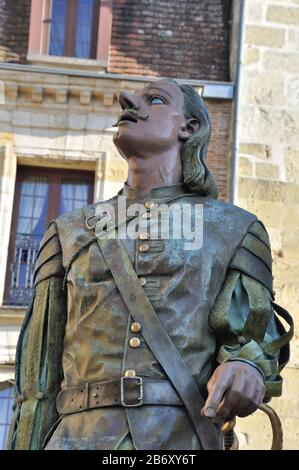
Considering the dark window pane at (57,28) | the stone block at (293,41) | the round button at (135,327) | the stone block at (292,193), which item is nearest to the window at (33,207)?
the dark window pane at (57,28)

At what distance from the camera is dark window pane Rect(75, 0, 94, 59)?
52.4ft

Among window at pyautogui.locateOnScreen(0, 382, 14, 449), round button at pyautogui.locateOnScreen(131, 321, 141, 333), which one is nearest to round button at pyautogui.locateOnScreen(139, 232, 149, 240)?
round button at pyautogui.locateOnScreen(131, 321, 141, 333)

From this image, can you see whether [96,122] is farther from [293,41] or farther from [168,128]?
[168,128]

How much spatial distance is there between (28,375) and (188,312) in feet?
2.25

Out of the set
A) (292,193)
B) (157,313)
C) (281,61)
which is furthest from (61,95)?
(157,313)

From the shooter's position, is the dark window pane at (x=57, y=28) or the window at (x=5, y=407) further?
the dark window pane at (x=57, y=28)

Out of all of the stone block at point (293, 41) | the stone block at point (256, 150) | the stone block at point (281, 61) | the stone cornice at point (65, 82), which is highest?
the stone block at point (293, 41)

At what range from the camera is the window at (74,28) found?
15.9 meters

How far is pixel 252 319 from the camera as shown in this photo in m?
4.84

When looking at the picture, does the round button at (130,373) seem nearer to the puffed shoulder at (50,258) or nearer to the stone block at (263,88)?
the puffed shoulder at (50,258)

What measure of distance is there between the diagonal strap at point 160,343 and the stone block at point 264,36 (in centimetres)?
1099

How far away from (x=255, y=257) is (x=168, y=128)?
0.66 metres

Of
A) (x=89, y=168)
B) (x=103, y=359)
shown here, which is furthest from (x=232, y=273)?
(x=89, y=168)

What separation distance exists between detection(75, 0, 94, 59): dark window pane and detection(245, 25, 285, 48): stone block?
1916mm
